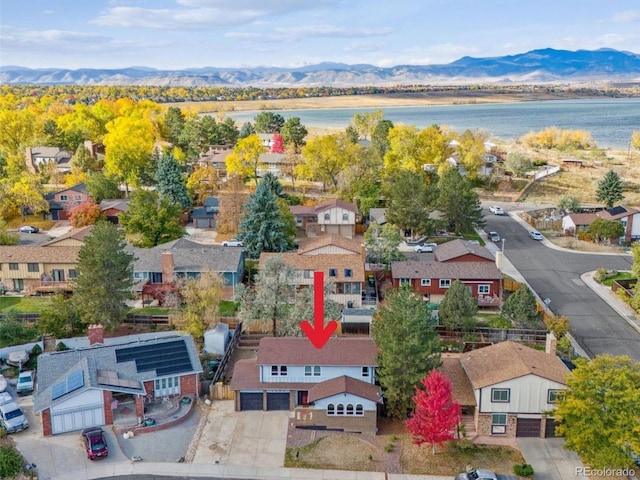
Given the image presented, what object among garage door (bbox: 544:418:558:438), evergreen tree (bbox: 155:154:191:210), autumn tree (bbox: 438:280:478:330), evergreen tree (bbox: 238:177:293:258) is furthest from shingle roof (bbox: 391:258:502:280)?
evergreen tree (bbox: 155:154:191:210)

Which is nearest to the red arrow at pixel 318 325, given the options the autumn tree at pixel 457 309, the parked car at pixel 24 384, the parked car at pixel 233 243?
the autumn tree at pixel 457 309

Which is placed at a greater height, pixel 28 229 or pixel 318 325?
pixel 28 229

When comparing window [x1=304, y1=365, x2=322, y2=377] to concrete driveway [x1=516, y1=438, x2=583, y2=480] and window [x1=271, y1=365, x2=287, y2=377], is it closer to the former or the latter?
window [x1=271, y1=365, x2=287, y2=377]

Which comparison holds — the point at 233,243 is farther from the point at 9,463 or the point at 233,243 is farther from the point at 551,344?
the point at 9,463

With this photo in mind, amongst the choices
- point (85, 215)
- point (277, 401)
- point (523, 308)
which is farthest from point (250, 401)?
point (85, 215)

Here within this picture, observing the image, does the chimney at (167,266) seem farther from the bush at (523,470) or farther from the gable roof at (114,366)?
the bush at (523,470)

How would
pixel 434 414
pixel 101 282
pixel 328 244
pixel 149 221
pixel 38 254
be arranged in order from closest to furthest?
pixel 434 414 < pixel 101 282 < pixel 38 254 < pixel 328 244 < pixel 149 221

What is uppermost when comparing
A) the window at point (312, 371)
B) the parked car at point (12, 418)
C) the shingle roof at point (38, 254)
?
the shingle roof at point (38, 254)
